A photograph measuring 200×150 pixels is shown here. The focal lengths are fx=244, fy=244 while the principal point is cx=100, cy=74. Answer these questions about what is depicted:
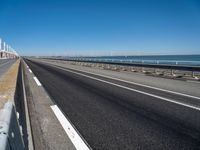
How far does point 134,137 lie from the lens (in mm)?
4898

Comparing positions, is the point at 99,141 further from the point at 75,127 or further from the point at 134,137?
the point at 75,127

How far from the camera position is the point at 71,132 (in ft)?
17.5

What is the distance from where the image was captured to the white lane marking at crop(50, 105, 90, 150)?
178 inches

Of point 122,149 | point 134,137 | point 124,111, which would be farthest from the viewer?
point 124,111

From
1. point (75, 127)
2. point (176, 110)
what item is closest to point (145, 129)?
point (75, 127)

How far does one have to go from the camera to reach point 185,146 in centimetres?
438

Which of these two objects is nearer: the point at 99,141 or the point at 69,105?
the point at 99,141

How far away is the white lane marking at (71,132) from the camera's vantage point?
4518 mm

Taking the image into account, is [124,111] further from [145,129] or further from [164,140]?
[164,140]

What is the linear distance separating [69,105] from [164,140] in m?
4.22

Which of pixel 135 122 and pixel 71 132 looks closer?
pixel 71 132

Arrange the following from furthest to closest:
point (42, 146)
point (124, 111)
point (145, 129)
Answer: point (124, 111) → point (145, 129) → point (42, 146)

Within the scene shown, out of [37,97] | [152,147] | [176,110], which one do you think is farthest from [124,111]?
[37,97]

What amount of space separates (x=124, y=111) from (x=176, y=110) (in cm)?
155
